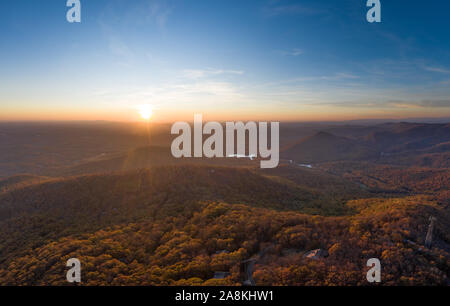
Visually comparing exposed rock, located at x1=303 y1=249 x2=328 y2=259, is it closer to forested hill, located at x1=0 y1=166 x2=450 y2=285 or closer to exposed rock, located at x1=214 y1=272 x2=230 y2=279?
forested hill, located at x1=0 y1=166 x2=450 y2=285

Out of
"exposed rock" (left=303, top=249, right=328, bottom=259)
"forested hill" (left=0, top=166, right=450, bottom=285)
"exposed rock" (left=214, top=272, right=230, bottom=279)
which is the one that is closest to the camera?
"forested hill" (left=0, top=166, right=450, bottom=285)

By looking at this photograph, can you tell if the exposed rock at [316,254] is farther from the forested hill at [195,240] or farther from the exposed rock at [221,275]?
the exposed rock at [221,275]

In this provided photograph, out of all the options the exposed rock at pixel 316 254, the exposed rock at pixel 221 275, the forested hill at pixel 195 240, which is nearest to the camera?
the forested hill at pixel 195 240

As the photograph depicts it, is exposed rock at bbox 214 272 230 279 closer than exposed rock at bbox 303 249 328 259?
Yes

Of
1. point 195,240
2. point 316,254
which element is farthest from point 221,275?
point 316,254

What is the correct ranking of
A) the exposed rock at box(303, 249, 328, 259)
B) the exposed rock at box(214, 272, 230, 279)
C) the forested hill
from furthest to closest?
the exposed rock at box(303, 249, 328, 259), the exposed rock at box(214, 272, 230, 279), the forested hill

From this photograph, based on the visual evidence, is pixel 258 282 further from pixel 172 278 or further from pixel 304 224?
pixel 304 224

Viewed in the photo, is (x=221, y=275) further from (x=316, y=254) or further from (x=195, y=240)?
(x=316, y=254)

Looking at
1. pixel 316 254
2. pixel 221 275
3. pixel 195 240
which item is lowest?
pixel 195 240

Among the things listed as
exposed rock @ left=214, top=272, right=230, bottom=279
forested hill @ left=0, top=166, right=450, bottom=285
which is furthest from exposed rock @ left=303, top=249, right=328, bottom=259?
exposed rock @ left=214, top=272, right=230, bottom=279

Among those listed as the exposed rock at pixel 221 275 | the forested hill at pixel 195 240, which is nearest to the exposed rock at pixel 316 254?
the forested hill at pixel 195 240

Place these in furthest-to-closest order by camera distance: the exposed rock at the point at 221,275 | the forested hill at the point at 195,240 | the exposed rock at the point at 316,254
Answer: the exposed rock at the point at 316,254
the exposed rock at the point at 221,275
the forested hill at the point at 195,240

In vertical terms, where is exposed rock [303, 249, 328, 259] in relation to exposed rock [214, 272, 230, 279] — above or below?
above
